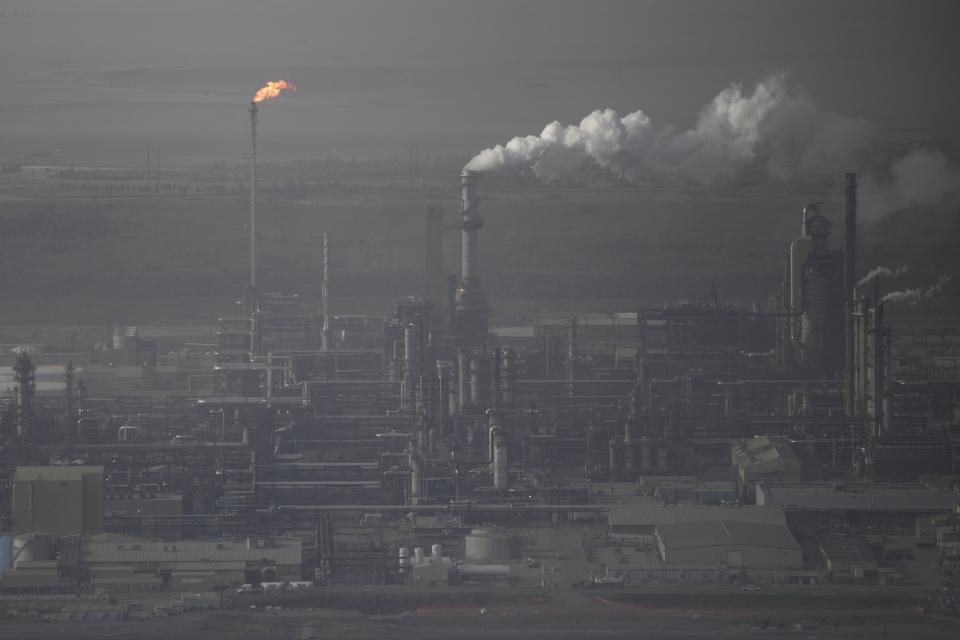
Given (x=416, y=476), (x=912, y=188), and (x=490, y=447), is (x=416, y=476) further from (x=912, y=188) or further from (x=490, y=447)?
(x=912, y=188)

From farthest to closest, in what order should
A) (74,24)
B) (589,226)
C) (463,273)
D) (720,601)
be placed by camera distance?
1. (74,24)
2. (589,226)
3. (463,273)
4. (720,601)

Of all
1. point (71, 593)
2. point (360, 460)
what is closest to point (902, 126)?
point (360, 460)

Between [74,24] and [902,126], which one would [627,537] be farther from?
[74,24]

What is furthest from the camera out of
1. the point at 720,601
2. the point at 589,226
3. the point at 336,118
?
the point at 336,118

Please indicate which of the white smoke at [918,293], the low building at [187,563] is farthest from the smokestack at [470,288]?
the low building at [187,563]

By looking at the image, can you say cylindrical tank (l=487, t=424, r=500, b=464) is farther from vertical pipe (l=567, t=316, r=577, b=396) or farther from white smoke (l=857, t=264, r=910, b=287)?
white smoke (l=857, t=264, r=910, b=287)

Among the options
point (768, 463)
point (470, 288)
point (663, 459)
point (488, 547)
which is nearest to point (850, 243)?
point (470, 288)

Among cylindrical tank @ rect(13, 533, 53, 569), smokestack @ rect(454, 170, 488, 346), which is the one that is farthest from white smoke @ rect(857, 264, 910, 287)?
cylindrical tank @ rect(13, 533, 53, 569)
